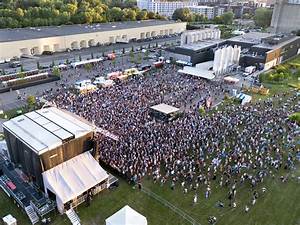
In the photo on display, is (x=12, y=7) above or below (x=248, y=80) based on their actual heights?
above

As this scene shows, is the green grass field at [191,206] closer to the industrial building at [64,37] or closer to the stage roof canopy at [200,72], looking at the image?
the stage roof canopy at [200,72]

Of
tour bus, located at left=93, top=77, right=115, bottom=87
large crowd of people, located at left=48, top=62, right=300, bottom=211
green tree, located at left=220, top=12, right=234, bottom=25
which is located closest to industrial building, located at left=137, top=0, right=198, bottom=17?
green tree, located at left=220, top=12, right=234, bottom=25

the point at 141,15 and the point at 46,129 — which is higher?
the point at 141,15

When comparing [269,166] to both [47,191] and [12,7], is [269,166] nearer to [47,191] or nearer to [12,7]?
[47,191]

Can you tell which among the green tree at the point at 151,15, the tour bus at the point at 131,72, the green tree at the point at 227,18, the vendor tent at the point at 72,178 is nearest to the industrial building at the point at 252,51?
the tour bus at the point at 131,72

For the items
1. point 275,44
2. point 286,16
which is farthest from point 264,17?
point 275,44

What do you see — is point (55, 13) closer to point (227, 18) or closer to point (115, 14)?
point (115, 14)

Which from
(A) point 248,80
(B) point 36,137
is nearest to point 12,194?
(B) point 36,137
